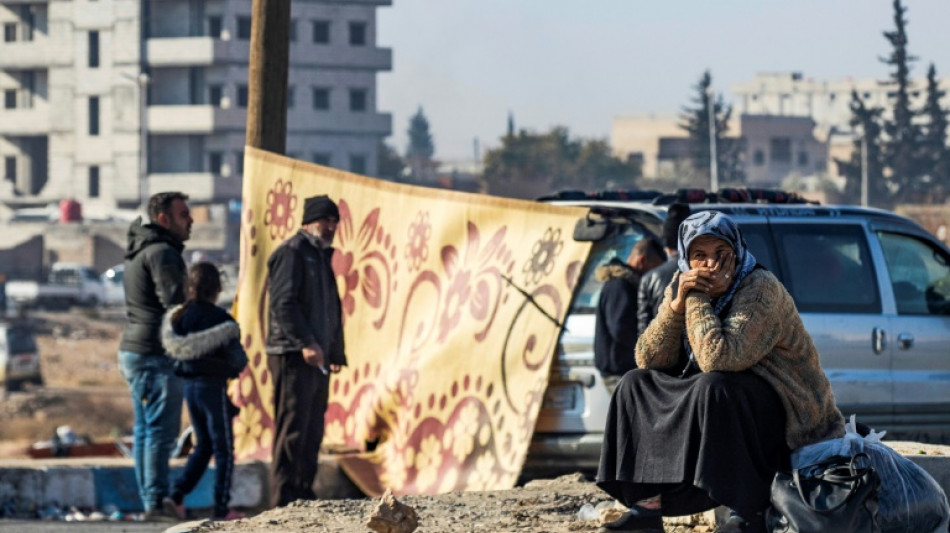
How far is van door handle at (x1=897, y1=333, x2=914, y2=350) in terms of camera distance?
1055cm

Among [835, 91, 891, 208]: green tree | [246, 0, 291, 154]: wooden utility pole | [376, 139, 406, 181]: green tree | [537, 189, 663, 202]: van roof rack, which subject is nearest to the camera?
[537, 189, 663, 202]: van roof rack

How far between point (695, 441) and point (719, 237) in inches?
30.2

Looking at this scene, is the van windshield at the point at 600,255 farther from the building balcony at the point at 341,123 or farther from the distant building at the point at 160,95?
the building balcony at the point at 341,123

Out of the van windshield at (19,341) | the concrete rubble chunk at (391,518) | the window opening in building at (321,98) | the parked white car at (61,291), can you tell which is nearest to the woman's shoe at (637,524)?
the concrete rubble chunk at (391,518)

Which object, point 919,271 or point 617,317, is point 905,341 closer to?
point 919,271

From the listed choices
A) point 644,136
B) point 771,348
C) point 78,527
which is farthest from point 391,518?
point 644,136

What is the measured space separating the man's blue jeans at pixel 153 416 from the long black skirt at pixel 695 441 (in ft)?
12.8

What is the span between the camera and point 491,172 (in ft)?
370

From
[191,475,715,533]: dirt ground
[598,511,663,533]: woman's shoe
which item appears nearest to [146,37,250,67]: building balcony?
[191,475,715,533]: dirt ground

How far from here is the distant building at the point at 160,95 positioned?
9606cm

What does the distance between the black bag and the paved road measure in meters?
4.33

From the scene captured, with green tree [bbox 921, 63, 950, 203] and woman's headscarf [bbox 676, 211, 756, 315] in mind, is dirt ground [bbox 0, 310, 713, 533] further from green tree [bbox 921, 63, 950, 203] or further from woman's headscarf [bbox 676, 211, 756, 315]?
green tree [bbox 921, 63, 950, 203]

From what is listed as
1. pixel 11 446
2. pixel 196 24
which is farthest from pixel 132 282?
pixel 196 24

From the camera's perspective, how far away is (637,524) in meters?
6.96
